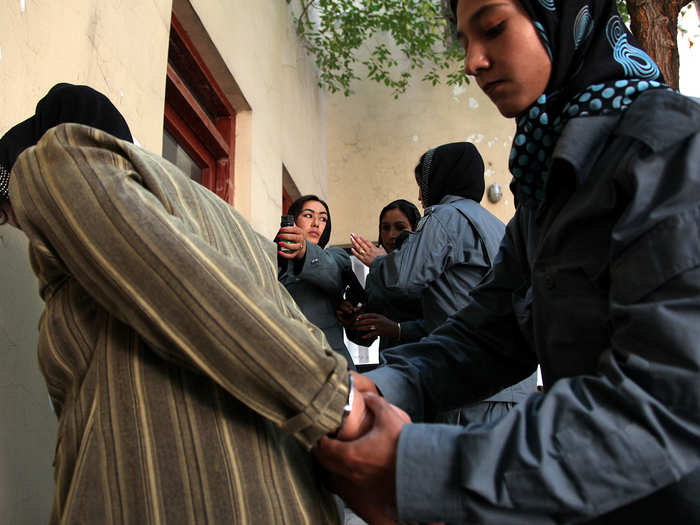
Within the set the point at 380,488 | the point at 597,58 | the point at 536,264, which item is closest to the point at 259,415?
the point at 380,488

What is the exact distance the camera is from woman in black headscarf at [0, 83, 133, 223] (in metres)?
1.54

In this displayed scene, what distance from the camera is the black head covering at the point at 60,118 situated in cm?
154

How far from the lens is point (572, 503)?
0.75m

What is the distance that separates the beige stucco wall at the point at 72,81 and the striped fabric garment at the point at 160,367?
0.90 metres

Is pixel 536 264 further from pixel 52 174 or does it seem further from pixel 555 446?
pixel 52 174

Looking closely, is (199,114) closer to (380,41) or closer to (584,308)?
(584,308)

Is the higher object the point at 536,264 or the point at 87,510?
the point at 536,264

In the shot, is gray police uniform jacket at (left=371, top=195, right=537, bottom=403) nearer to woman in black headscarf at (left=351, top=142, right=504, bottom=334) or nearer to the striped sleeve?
Answer: woman in black headscarf at (left=351, top=142, right=504, bottom=334)

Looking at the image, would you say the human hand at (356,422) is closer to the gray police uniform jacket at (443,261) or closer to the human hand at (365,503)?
the human hand at (365,503)

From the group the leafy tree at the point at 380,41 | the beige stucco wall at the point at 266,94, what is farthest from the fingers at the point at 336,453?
the leafy tree at the point at 380,41

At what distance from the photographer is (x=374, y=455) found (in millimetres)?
858

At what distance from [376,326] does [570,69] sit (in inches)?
73.8

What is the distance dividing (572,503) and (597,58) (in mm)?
779

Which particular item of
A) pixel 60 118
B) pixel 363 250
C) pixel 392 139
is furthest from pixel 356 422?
pixel 392 139
